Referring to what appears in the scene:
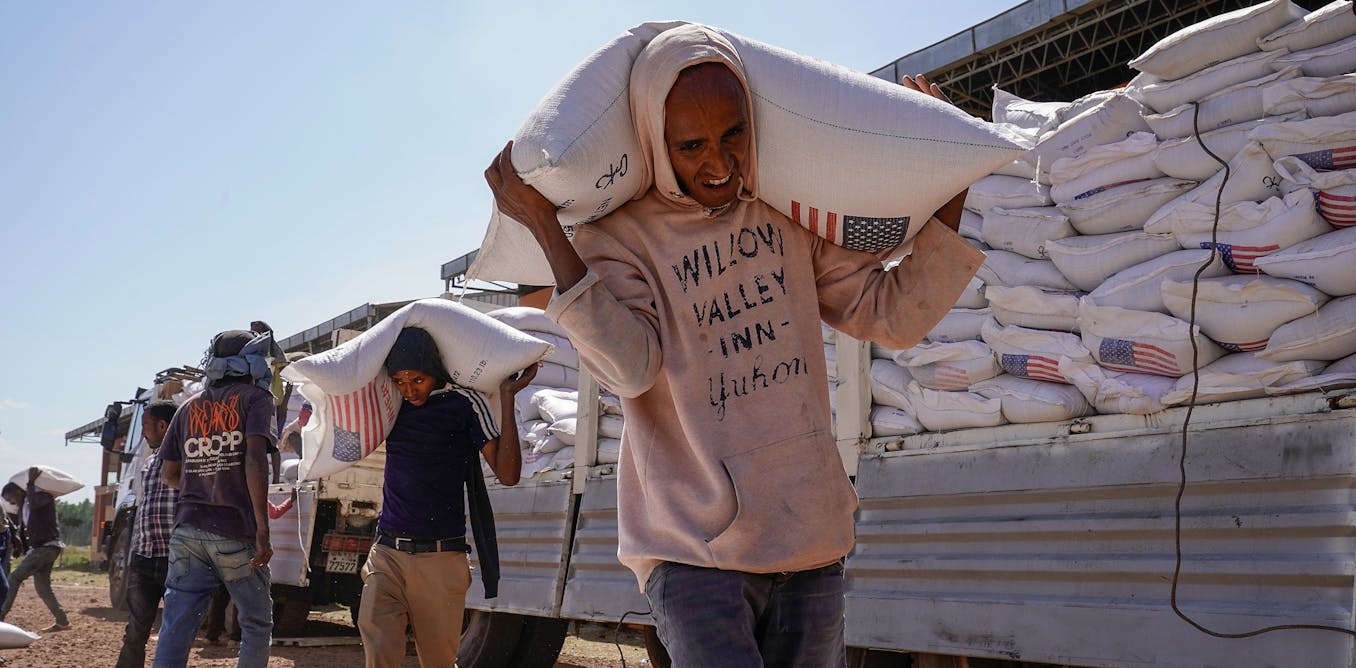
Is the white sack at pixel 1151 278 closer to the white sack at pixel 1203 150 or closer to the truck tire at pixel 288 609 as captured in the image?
the white sack at pixel 1203 150

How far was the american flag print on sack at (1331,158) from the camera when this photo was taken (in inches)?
116

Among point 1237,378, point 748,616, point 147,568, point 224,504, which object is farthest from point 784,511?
point 147,568

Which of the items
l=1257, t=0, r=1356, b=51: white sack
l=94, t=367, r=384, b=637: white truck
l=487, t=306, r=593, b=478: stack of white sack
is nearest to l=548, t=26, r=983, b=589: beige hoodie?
l=1257, t=0, r=1356, b=51: white sack

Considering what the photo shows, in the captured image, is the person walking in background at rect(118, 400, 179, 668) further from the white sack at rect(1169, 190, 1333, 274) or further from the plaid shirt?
the white sack at rect(1169, 190, 1333, 274)

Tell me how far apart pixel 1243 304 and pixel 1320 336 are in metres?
0.25

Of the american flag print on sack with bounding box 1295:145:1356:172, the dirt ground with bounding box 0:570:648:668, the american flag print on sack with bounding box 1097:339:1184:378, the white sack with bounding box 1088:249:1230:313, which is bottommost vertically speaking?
the dirt ground with bounding box 0:570:648:668

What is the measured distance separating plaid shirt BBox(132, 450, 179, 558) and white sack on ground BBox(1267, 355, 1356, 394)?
4404mm

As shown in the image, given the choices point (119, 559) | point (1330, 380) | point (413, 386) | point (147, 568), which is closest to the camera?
point (1330, 380)

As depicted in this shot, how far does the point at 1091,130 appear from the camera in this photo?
3654 mm

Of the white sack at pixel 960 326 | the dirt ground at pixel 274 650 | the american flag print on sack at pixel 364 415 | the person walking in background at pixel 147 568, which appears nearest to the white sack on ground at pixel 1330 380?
the white sack at pixel 960 326

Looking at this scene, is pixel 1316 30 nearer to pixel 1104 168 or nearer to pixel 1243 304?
pixel 1104 168

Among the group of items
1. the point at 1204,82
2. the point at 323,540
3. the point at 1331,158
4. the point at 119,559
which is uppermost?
the point at 1204,82

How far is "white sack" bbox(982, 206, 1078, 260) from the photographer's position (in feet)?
12.1

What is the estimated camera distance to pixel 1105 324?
336 centimetres
